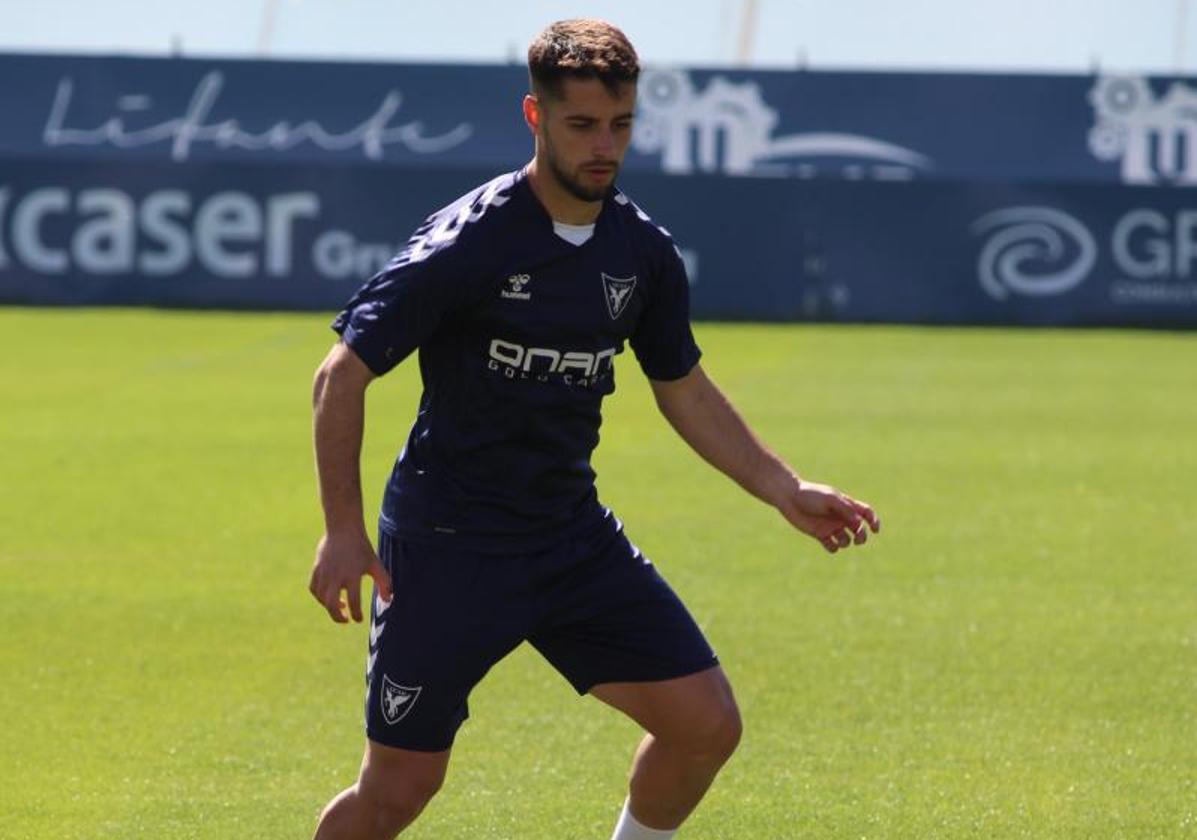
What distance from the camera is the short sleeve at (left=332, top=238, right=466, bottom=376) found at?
520cm

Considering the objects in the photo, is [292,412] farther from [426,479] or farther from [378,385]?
[426,479]

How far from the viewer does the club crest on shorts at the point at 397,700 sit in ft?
17.7

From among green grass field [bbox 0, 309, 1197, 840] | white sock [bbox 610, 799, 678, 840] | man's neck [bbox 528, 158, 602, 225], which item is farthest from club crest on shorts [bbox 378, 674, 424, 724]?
green grass field [bbox 0, 309, 1197, 840]

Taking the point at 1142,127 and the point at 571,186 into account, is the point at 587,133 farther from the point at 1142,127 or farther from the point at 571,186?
the point at 1142,127

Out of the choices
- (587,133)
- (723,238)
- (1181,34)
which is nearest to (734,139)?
(723,238)

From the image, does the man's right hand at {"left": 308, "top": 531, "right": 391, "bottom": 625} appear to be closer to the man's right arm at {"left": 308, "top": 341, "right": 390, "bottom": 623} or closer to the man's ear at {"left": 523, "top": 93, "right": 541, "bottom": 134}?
the man's right arm at {"left": 308, "top": 341, "right": 390, "bottom": 623}

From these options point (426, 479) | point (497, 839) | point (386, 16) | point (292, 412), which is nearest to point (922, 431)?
point (292, 412)

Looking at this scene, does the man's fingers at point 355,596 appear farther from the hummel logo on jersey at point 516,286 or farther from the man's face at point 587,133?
the man's face at point 587,133

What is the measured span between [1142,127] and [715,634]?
96.8 ft

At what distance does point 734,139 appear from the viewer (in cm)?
3791

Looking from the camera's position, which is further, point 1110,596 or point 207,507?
point 207,507

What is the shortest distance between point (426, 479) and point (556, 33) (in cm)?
107

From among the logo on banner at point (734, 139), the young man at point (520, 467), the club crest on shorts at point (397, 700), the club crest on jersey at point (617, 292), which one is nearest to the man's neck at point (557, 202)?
the young man at point (520, 467)

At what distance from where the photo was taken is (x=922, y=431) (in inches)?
711
